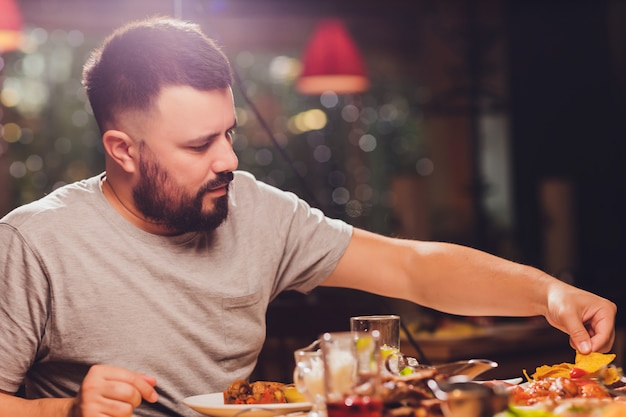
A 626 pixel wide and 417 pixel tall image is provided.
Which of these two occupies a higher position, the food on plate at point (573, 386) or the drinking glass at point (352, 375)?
the drinking glass at point (352, 375)

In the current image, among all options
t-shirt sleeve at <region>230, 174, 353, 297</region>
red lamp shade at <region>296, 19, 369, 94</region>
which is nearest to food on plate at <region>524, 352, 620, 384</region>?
t-shirt sleeve at <region>230, 174, 353, 297</region>

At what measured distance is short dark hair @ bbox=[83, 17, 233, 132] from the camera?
2.17 meters

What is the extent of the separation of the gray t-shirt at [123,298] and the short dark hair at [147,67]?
24cm

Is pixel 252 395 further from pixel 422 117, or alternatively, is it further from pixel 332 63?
pixel 422 117

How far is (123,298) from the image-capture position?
2.19m

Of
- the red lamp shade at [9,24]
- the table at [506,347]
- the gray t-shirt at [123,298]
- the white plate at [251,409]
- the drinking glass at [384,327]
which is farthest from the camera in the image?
the red lamp shade at [9,24]

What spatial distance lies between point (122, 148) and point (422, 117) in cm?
575

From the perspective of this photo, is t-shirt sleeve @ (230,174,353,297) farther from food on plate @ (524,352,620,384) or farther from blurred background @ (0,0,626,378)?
blurred background @ (0,0,626,378)

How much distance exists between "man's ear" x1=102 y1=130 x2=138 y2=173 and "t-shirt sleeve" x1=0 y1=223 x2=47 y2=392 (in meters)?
0.29

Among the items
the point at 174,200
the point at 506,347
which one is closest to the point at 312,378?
the point at 174,200

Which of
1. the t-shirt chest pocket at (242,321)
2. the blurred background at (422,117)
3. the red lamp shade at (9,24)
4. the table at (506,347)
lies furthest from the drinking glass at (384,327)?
the blurred background at (422,117)

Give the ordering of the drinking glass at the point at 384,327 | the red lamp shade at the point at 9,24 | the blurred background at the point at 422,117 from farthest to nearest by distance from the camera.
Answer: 1. the blurred background at the point at 422,117
2. the red lamp shade at the point at 9,24
3. the drinking glass at the point at 384,327

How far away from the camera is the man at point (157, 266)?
2096mm

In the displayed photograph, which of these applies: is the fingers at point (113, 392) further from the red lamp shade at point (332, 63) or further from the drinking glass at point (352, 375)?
the red lamp shade at point (332, 63)
